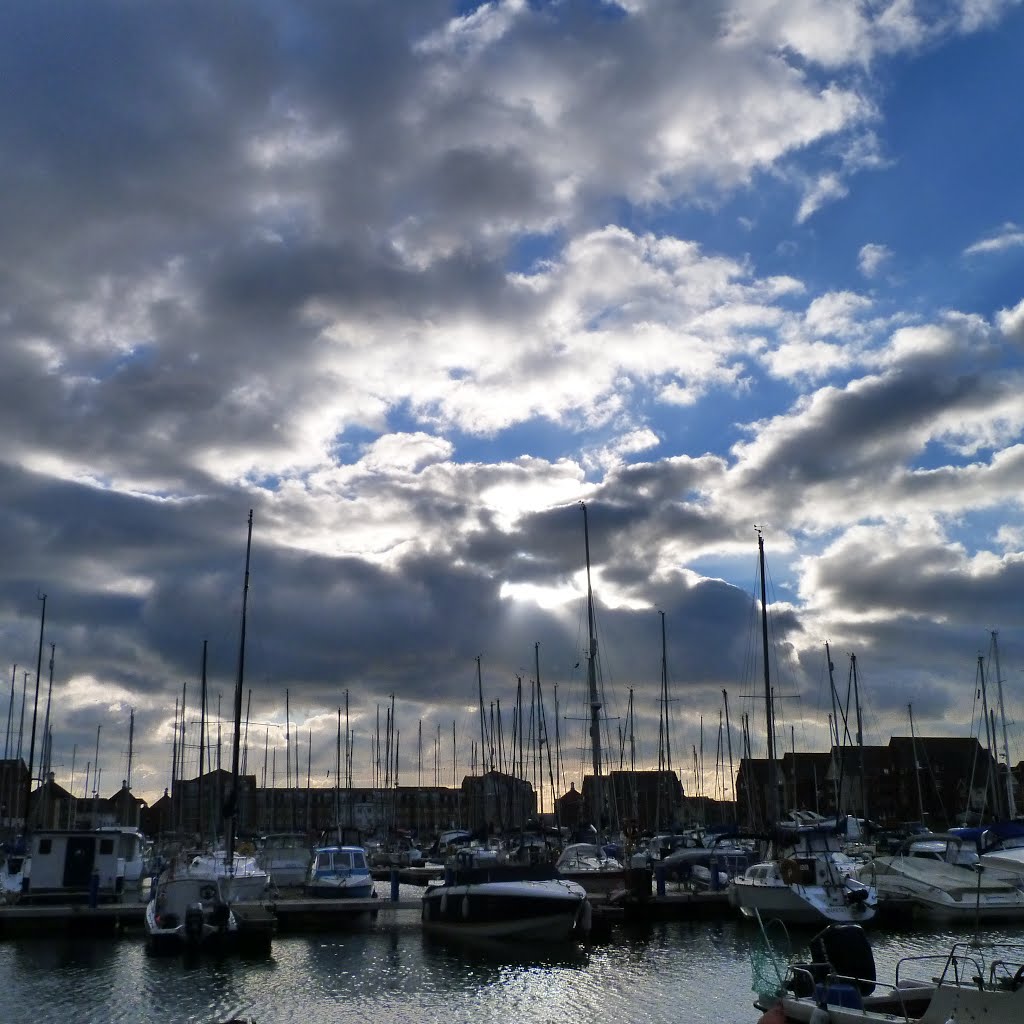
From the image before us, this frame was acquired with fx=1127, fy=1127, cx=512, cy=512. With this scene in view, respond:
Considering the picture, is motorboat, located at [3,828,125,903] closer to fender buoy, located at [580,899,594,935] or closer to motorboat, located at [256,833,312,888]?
motorboat, located at [256,833,312,888]

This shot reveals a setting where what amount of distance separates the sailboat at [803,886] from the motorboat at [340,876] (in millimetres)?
15665

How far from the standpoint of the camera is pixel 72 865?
1874 inches

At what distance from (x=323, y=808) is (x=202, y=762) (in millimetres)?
121619

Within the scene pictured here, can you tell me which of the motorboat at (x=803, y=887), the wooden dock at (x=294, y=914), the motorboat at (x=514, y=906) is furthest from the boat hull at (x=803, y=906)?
the motorboat at (x=514, y=906)

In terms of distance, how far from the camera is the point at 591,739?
56.2m

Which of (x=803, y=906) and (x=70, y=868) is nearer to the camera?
(x=803, y=906)

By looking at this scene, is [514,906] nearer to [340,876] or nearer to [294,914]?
[294,914]

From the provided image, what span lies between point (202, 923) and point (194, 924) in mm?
279

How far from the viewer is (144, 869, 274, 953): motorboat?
127ft

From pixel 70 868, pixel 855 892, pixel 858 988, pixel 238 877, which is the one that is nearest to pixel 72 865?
pixel 70 868

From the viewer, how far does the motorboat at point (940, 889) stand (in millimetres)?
45281

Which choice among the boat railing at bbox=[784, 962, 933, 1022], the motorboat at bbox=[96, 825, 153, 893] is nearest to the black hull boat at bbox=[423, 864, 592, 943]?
the motorboat at bbox=[96, 825, 153, 893]

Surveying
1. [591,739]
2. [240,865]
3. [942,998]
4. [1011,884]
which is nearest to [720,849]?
[591,739]

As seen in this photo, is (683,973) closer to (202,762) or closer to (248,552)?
(248,552)
